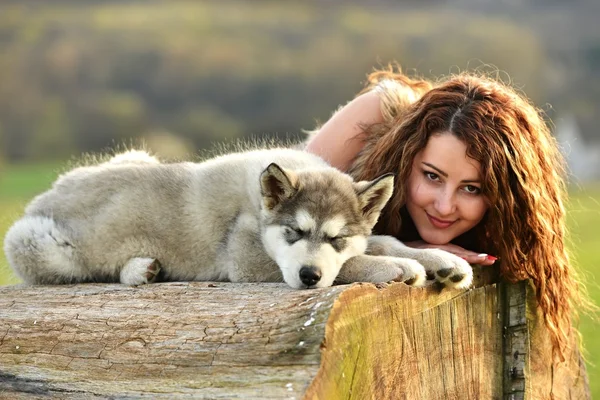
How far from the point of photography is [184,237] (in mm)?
4980

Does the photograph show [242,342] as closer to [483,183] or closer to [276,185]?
[276,185]

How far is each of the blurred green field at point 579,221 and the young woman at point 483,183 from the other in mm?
588

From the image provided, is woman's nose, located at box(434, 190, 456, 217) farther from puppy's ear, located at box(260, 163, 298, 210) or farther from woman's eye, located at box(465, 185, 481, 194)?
puppy's ear, located at box(260, 163, 298, 210)

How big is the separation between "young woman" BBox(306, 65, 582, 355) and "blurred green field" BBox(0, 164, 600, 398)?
1.93ft

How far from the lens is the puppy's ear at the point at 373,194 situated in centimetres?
453

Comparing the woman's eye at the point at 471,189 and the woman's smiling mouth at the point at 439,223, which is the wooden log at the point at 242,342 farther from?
the woman's eye at the point at 471,189

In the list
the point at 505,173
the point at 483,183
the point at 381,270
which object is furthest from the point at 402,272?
the point at 505,173

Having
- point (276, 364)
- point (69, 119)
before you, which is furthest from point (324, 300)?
point (69, 119)

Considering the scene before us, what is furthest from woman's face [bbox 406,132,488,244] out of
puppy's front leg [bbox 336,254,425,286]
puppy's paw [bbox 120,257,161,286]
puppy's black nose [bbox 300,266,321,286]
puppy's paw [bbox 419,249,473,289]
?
puppy's paw [bbox 120,257,161,286]

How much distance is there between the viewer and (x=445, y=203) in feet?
16.0

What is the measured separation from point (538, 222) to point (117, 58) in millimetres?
41773

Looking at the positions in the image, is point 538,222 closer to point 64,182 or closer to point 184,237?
point 184,237

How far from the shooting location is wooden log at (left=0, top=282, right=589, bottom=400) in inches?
129

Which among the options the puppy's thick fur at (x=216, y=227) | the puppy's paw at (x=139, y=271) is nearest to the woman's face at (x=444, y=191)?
the puppy's thick fur at (x=216, y=227)
